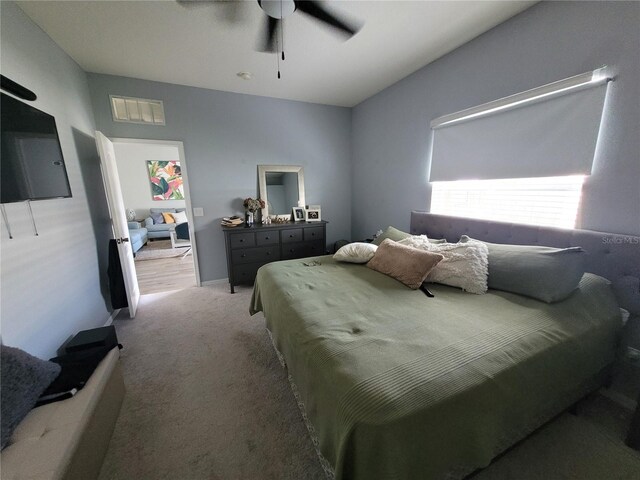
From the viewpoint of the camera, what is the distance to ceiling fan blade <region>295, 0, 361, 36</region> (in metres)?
1.49

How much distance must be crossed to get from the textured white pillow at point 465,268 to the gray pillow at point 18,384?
228 centimetres

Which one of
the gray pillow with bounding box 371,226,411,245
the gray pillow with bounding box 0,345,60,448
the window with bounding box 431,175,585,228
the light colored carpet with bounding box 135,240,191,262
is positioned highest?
the window with bounding box 431,175,585,228

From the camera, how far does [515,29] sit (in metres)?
1.92

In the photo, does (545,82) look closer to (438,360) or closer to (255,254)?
(438,360)

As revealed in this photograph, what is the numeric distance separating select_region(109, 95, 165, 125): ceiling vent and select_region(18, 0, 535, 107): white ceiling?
271 millimetres

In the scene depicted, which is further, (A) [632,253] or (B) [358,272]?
(B) [358,272]

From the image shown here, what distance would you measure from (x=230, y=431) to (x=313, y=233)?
263 centimetres

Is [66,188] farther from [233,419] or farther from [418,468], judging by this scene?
[418,468]

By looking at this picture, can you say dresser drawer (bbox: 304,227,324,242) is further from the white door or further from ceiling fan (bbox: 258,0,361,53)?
ceiling fan (bbox: 258,0,361,53)

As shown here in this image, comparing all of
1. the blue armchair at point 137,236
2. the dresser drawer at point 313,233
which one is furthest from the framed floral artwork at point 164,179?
the dresser drawer at point 313,233

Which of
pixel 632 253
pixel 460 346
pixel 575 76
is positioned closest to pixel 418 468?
pixel 460 346

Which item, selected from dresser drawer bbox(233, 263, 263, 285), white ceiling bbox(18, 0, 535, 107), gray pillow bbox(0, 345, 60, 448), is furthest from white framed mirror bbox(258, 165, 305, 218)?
gray pillow bbox(0, 345, 60, 448)

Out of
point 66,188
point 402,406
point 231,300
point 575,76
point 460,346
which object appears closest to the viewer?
point 402,406

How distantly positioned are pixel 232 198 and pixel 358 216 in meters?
2.02
